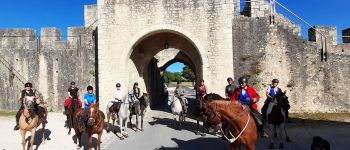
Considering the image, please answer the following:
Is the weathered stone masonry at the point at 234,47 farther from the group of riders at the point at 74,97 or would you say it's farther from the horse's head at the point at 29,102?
the horse's head at the point at 29,102

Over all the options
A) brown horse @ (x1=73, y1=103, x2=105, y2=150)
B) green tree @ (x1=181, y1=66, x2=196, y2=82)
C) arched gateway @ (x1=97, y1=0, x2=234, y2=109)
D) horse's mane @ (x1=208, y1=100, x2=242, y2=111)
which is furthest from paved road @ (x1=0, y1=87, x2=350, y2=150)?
green tree @ (x1=181, y1=66, x2=196, y2=82)

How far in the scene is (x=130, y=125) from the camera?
11.2 m

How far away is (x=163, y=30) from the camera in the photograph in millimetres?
13039

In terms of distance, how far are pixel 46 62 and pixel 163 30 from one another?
248 inches

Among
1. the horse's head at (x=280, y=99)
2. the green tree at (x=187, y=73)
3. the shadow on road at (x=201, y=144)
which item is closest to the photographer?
the horse's head at (x=280, y=99)

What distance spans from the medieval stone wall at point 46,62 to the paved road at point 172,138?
3.70m

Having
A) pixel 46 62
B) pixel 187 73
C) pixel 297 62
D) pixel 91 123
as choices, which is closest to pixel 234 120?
pixel 91 123

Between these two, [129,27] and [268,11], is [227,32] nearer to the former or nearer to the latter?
[268,11]

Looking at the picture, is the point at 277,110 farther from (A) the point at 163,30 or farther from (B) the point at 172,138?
(A) the point at 163,30

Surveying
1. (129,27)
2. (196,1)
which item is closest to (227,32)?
(196,1)

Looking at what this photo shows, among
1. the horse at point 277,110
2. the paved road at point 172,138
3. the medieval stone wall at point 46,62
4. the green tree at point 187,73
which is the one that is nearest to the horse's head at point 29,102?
the paved road at point 172,138

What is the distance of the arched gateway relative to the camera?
12.4 metres

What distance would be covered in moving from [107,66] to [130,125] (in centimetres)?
319

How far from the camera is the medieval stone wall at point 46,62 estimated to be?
14.6 meters
